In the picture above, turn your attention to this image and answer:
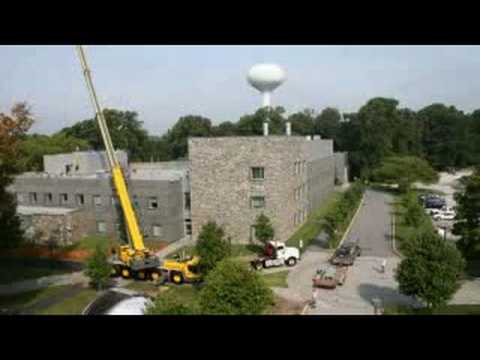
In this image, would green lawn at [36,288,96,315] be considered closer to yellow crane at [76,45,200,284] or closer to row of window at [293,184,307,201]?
yellow crane at [76,45,200,284]

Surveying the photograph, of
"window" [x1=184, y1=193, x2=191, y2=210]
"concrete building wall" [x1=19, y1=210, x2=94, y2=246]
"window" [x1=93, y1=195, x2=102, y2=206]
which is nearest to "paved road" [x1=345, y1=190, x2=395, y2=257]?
"window" [x1=184, y1=193, x2=191, y2=210]

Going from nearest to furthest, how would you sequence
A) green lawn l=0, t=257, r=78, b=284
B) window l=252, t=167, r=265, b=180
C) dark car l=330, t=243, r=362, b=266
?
1. green lawn l=0, t=257, r=78, b=284
2. dark car l=330, t=243, r=362, b=266
3. window l=252, t=167, r=265, b=180

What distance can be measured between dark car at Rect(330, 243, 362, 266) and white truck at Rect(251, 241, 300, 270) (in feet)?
4.20

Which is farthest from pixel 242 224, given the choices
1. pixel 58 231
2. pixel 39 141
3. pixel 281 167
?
pixel 39 141

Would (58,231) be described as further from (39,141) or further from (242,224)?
(39,141)

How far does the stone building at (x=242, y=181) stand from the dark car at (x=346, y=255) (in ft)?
10.3

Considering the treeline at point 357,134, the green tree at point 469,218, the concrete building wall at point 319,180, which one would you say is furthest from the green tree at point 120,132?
the green tree at point 469,218

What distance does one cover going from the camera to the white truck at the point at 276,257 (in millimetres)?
15734

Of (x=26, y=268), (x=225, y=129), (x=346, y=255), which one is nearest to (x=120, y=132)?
(x=225, y=129)

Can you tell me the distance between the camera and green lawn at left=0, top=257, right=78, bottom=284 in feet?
50.3

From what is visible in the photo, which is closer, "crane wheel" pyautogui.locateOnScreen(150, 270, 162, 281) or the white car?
"crane wheel" pyautogui.locateOnScreen(150, 270, 162, 281)

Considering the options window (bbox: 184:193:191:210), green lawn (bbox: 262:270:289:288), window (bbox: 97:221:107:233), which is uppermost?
window (bbox: 184:193:191:210)
